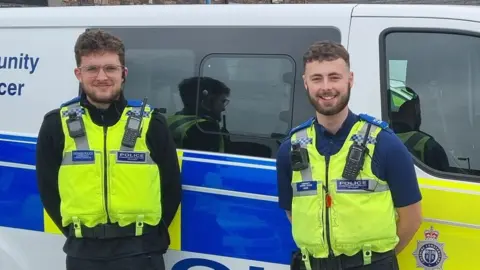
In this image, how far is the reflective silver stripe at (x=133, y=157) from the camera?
103 inches

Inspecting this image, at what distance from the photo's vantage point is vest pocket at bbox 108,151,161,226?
8.55 ft

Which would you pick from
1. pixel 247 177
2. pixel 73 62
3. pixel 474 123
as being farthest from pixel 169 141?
pixel 474 123

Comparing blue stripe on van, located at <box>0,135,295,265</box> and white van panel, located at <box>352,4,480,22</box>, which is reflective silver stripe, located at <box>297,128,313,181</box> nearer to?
blue stripe on van, located at <box>0,135,295,265</box>

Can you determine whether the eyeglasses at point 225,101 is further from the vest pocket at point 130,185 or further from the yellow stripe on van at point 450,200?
the yellow stripe on van at point 450,200

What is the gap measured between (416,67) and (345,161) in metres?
0.72

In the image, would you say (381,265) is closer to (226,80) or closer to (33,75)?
(226,80)

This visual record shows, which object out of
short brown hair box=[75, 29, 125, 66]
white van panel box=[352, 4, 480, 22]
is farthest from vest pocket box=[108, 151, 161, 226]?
white van panel box=[352, 4, 480, 22]

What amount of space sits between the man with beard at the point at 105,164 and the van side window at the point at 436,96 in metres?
1.06

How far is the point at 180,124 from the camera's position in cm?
300

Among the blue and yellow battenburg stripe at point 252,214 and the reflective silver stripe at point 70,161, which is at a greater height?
the reflective silver stripe at point 70,161

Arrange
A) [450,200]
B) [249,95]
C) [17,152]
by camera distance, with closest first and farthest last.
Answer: [450,200] < [249,95] < [17,152]

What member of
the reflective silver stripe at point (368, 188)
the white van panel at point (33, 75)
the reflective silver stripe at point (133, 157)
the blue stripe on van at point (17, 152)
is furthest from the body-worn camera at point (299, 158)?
the blue stripe on van at point (17, 152)

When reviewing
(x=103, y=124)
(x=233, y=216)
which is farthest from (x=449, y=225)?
(x=103, y=124)

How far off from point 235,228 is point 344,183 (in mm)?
788
